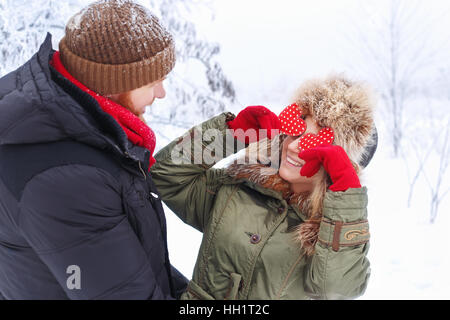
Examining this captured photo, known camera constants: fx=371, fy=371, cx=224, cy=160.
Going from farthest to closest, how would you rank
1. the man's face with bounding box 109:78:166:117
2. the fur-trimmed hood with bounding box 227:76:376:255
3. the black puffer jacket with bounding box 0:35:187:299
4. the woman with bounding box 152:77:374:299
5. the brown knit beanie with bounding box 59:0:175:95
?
the fur-trimmed hood with bounding box 227:76:376:255 → the woman with bounding box 152:77:374:299 → the man's face with bounding box 109:78:166:117 → the brown knit beanie with bounding box 59:0:175:95 → the black puffer jacket with bounding box 0:35:187:299

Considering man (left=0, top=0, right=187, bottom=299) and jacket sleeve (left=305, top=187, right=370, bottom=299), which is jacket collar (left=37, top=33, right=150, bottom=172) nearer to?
man (left=0, top=0, right=187, bottom=299)

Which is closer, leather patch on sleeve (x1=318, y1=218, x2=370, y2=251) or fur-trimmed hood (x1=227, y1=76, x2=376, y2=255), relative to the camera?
leather patch on sleeve (x1=318, y1=218, x2=370, y2=251)

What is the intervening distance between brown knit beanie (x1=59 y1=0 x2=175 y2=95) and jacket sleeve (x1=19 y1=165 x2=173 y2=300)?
299 mm

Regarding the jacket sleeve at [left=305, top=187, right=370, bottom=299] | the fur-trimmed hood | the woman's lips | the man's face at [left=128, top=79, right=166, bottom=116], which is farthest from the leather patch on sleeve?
the man's face at [left=128, top=79, right=166, bottom=116]

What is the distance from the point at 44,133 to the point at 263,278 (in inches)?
37.3

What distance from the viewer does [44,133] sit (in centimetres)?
91

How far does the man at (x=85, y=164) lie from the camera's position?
91 cm

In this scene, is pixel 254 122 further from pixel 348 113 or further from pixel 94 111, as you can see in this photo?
pixel 94 111

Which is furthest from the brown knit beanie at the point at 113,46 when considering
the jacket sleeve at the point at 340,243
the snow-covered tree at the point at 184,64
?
the snow-covered tree at the point at 184,64

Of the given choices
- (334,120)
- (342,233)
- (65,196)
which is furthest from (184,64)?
(65,196)

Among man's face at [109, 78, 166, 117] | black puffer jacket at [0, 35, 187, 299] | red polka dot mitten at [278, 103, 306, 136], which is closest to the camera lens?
black puffer jacket at [0, 35, 187, 299]

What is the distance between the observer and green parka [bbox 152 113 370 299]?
1.28 metres

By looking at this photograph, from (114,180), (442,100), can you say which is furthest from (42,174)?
(442,100)
